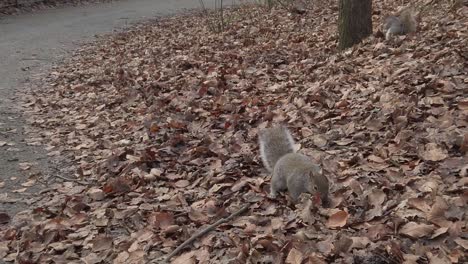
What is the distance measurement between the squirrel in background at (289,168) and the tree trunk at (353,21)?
13.7 ft

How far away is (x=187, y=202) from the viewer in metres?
4.48

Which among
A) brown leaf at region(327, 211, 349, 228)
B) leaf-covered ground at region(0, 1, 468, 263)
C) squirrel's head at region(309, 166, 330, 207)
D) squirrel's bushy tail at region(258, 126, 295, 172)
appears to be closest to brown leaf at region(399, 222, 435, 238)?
leaf-covered ground at region(0, 1, 468, 263)

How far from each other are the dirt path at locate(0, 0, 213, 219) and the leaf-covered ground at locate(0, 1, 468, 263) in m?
0.33

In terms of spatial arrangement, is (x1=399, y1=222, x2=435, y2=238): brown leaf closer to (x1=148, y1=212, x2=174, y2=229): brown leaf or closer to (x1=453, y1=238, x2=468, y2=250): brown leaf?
(x1=453, y1=238, x2=468, y2=250): brown leaf

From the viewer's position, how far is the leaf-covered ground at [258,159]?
3393 mm

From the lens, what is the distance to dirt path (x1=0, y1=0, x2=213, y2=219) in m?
5.87

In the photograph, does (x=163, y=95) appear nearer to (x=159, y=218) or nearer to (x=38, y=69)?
(x=159, y=218)

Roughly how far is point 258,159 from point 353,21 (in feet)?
13.3

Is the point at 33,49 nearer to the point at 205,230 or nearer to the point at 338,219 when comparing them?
the point at 205,230

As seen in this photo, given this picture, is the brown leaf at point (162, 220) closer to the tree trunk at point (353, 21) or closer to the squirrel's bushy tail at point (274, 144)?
the squirrel's bushy tail at point (274, 144)

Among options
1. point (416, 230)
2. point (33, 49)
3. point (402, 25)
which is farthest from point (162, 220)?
point (33, 49)

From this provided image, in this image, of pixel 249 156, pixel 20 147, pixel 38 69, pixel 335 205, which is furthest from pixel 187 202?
pixel 38 69

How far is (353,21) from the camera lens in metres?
8.02

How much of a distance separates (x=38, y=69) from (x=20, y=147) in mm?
5585
